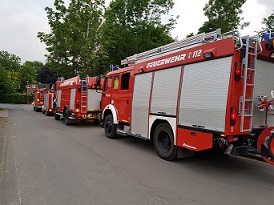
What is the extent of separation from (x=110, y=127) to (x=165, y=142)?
352 centimetres

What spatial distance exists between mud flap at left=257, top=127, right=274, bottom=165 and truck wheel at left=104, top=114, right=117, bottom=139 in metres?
5.61

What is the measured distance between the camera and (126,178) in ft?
17.3

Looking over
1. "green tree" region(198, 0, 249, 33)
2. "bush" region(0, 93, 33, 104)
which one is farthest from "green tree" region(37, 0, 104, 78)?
"bush" region(0, 93, 33, 104)

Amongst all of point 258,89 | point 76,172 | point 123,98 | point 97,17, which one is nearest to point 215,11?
point 97,17

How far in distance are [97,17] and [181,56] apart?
62.9ft

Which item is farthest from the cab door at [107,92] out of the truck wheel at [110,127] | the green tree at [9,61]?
the green tree at [9,61]

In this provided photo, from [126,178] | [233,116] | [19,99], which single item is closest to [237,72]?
[233,116]

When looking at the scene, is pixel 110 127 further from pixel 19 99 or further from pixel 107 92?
pixel 19 99

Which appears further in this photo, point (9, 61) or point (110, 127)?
point (9, 61)

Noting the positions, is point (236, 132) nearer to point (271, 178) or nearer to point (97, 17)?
point (271, 178)

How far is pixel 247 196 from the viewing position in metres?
4.42

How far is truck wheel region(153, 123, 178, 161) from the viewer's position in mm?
6480

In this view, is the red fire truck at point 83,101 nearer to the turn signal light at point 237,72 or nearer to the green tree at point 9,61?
the turn signal light at point 237,72

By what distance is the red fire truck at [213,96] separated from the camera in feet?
16.5
